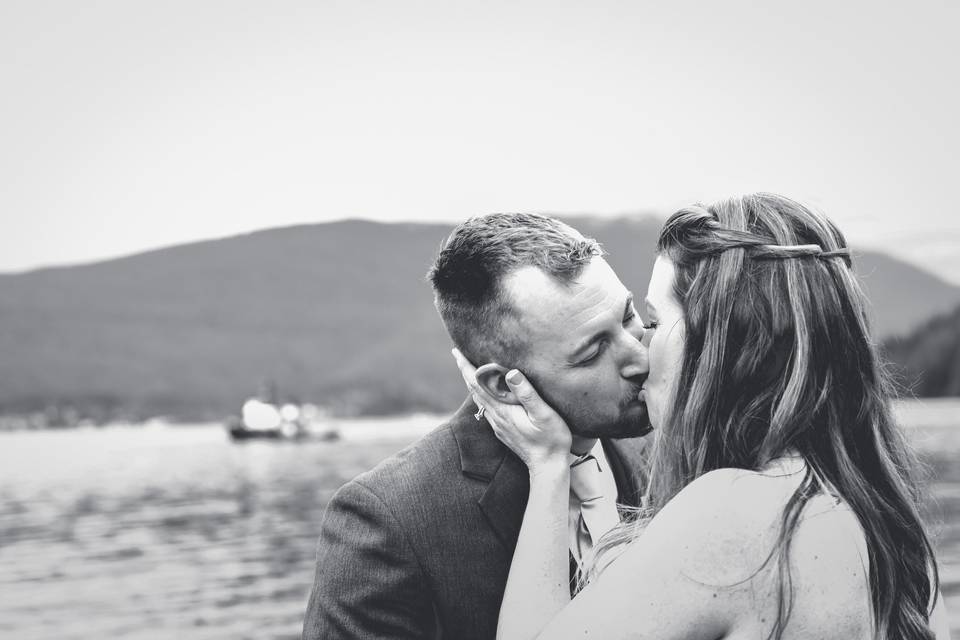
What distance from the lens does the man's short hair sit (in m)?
2.96

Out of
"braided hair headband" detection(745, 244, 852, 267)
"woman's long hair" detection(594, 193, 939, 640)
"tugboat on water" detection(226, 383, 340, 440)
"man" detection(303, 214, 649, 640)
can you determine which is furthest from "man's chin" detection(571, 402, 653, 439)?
"tugboat on water" detection(226, 383, 340, 440)

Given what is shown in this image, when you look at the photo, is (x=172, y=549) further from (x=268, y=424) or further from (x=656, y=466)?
(x=268, y=424)

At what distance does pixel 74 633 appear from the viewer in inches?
586

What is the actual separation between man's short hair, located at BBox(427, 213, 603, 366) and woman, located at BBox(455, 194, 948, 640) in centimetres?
55

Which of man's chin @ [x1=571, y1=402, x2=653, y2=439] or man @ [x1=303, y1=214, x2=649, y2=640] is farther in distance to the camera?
man's chin @ [x1=571, y1=402, x2=653, y2=439]

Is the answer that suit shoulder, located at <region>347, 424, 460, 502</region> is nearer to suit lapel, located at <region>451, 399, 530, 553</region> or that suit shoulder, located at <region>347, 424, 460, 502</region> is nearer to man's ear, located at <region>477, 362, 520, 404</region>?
suit lapel, located at <region>451, 399, 530, 553</region>

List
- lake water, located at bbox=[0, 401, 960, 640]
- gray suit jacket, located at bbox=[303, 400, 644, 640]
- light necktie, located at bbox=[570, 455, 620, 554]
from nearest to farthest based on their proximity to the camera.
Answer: gray suit jacket, located at bbox=[303, 400, 644, 640] → light necktie, located at bbox=[570, 455, 620, 554] → lake water, located at bbox=[0, 401, 960, 640]

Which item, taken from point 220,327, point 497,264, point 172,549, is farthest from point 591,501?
point 220,327

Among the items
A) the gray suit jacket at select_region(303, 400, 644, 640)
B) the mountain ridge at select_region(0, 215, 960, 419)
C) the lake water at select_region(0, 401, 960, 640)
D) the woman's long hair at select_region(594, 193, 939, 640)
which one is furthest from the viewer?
the mountain ridge at select_region(0, 215, 960, 419)

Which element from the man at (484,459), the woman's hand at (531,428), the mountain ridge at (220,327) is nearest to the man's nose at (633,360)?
the man at (484,459)

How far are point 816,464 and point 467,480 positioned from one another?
1119 mm

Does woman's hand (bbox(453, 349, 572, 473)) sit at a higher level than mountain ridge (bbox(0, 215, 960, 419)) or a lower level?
higher

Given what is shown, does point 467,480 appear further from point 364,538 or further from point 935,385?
point 935,385

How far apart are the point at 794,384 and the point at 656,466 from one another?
37cm
